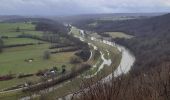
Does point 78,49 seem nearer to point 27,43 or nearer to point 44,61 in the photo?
point 27,43

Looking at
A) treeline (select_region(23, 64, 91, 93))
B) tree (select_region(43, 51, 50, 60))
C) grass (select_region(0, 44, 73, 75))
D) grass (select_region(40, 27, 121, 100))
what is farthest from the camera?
tree (select_region(43, 51, 50, 60))

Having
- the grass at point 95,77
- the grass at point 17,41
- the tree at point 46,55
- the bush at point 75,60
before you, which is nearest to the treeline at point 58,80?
the grass at point 95,77

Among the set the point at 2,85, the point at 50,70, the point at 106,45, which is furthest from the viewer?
the point at 106,45

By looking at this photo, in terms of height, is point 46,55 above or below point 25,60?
above

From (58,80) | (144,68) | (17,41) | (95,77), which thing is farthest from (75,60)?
(95,77)

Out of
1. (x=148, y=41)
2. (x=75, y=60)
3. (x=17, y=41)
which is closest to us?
(x=75, y=60)

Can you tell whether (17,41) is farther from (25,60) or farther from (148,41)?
(148,41)

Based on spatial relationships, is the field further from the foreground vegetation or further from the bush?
the foreground vegetation

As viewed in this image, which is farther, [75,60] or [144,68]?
[75,60]

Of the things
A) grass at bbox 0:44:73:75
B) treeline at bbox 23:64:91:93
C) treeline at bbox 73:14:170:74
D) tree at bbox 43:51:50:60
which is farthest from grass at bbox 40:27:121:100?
tree at bbox 43:51:50:60

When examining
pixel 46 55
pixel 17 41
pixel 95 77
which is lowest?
pixel 46 55

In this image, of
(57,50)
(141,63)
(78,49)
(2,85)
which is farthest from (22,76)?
(78,49)
